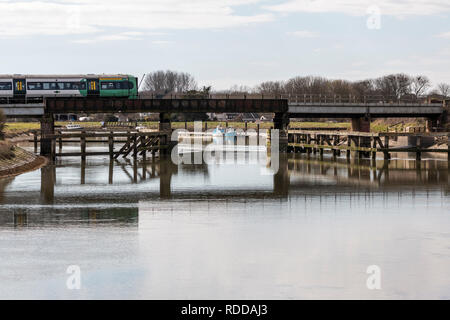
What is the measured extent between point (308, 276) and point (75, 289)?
6939 mm

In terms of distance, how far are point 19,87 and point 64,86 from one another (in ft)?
16.1

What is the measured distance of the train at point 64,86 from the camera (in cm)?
8356

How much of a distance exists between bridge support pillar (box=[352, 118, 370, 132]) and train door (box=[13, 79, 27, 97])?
38561 mm

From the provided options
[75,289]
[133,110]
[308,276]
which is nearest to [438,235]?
[308,276]

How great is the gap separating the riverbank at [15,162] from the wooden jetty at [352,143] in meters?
29.3

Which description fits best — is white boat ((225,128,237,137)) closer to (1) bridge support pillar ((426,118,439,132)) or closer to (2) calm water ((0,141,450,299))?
(1) bridge support pillar ((426,118,439,132))

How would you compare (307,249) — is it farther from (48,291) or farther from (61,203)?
(61,203)

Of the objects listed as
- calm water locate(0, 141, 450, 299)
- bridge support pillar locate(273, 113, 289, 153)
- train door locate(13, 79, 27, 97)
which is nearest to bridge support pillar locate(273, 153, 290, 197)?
calm water locate(0, 141, 450, 299)

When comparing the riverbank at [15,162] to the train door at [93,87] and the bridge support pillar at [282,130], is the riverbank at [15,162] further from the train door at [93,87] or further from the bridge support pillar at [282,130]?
the bridge support pillar at [282,130]

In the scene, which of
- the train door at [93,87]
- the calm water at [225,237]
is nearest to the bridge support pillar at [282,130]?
the train door at [93,87]

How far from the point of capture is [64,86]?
84312mm

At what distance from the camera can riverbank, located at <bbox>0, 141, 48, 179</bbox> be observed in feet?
177

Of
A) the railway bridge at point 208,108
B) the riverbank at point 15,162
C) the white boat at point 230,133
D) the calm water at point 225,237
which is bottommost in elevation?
the calm water at point 225,237
